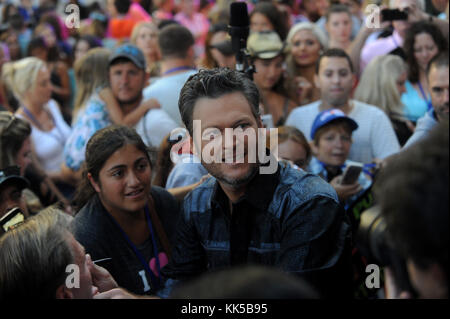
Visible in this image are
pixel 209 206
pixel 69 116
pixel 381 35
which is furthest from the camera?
pixel 69 116

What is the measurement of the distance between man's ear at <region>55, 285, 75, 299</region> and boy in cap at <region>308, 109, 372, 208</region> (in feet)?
6.96

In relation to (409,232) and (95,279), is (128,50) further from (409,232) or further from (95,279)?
(409,232)

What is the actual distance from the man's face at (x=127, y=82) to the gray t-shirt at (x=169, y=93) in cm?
13

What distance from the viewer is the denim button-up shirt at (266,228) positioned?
5.74 feet

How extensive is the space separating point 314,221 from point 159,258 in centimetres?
102

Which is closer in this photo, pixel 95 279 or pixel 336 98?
pixel 95 279

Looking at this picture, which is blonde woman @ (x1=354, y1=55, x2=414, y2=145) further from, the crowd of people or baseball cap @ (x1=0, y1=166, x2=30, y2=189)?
baseball cap @ (x1=0, y1=166, x2=30, y2=189)

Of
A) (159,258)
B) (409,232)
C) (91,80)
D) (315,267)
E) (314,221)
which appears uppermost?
(91,80)

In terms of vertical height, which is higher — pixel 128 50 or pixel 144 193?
pixel 128 50

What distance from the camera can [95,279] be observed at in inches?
78.3

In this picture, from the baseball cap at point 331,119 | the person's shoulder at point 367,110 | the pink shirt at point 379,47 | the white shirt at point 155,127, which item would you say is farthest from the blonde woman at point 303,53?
the white shirt at point 155,127

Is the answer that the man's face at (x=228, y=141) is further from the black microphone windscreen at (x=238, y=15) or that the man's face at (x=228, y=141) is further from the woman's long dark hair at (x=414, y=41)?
the woman's long dark hair at (x=414, y=41)

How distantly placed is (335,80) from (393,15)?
3.98 ft
